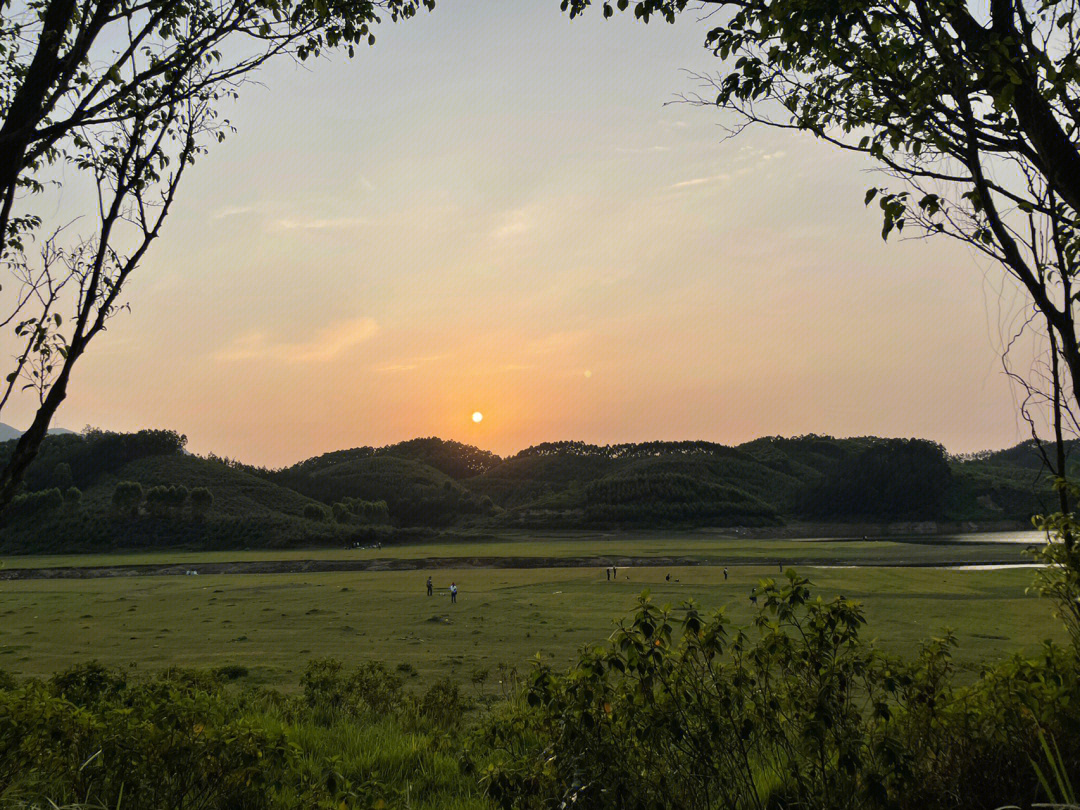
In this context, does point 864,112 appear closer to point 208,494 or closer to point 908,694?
point 908,694

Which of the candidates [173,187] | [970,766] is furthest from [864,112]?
[173,187]

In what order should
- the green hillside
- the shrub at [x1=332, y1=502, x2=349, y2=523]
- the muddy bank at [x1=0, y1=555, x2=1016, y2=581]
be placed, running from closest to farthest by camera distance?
the muddy bank at [x1=0, y1=555, x2=1016, y2=581] < the green hillside < the shrub at [x1=332, y1=502, x2=349, y2=523]

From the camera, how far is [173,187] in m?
5.55

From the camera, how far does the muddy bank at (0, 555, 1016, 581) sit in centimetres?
6253

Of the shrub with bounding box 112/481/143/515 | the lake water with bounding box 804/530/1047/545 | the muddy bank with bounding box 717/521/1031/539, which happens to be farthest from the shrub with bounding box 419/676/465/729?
the shrub with bounding box 112/481/143/515

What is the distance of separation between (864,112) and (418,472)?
193 meters

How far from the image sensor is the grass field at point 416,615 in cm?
2175

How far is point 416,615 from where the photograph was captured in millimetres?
32062

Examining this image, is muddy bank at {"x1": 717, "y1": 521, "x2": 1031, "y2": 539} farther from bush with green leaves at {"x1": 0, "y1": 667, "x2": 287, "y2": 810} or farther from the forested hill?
bush with green leaves at {"x1": 0, "y1": 667, "x2": 287, "y2": 810}

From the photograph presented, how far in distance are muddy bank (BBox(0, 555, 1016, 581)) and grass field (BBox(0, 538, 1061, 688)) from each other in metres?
7.46

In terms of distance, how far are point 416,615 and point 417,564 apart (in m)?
38.9

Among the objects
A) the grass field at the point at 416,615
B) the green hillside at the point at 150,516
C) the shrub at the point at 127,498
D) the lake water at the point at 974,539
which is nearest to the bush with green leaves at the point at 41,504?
the green hillside at the point at 150,516

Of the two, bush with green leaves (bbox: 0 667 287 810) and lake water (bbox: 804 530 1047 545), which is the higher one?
bush with green leaves (bbox: 0 667 287 810)

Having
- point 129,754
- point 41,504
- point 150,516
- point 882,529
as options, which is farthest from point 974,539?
point 41,504
